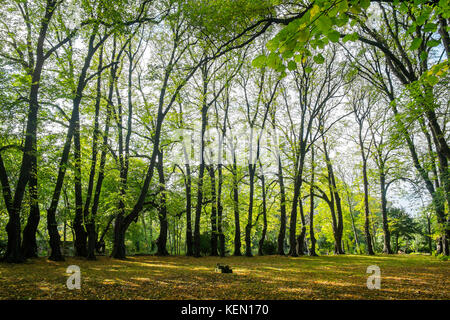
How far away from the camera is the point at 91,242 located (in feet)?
42.3

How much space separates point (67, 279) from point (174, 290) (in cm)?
335

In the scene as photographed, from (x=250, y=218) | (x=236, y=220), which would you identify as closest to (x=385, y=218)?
(x=250, y=218)

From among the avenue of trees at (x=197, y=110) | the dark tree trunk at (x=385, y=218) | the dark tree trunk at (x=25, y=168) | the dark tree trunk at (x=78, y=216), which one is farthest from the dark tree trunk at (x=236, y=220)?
the dark tree trunk at (x=385, y=218)

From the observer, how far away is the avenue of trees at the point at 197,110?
675 cm

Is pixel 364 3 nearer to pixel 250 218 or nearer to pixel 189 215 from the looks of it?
pixel 250 218

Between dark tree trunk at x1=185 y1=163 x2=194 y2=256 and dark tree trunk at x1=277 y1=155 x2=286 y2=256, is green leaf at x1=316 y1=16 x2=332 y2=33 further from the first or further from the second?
dark tree trunk at x1=277 y1=155 x2=286 y2=256

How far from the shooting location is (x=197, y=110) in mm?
18031

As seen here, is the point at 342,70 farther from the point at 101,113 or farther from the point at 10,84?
the point at 10,84

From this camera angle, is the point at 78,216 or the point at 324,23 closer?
the point at 324,23

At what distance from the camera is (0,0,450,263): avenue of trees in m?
6.75

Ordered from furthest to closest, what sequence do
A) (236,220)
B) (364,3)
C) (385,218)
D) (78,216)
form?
(385,218) → (236,220) → (78,216) → (364,3)

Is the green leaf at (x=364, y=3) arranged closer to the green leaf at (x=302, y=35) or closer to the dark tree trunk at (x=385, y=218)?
the green leaf at (x=302, y=35)

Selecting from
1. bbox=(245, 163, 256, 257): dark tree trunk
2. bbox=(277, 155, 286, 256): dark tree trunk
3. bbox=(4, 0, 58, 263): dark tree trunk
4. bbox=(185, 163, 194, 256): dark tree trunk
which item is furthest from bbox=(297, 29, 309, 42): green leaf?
bbox=(277, 155, 286, 256): dark tree trunk
